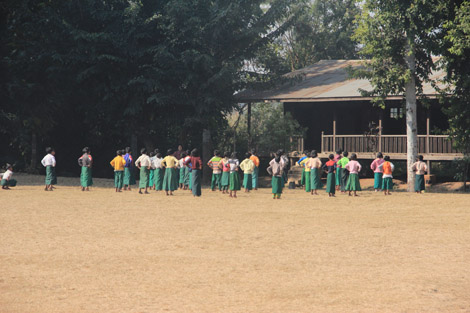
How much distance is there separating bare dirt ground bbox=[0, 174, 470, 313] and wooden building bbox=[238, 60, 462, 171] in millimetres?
10896

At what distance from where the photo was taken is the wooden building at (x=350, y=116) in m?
29.7

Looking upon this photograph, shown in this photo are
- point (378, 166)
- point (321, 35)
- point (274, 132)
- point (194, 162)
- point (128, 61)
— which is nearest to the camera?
point (194, 162)

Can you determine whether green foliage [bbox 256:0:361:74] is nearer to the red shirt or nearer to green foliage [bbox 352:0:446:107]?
green foliage [bbox 352:0:446:107]

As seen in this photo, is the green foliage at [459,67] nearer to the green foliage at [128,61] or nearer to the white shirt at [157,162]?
the green foliage at [128,61]

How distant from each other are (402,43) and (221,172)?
8.21 m

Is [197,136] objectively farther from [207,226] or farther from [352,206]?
[207,226]

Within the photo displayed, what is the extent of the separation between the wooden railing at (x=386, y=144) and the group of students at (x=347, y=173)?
290 centimetres

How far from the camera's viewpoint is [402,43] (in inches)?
1043

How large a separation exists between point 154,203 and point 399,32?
39.0 ft

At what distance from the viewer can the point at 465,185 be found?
92.3 feet

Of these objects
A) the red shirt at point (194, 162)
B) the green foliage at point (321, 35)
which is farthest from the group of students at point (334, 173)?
the green foliage at point (321, 35)

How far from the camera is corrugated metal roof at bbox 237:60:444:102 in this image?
1208 inches

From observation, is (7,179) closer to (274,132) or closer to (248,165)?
(248,165)

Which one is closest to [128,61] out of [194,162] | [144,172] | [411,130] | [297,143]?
[297,143]
